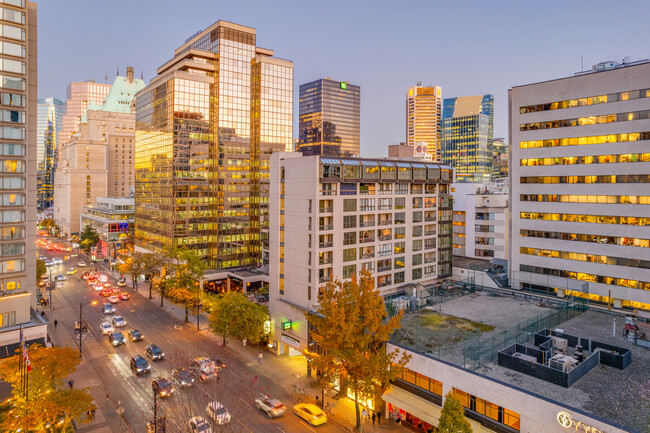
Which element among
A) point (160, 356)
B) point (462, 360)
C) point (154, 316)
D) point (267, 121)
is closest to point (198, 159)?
point (267, 121)

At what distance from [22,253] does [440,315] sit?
61.2m

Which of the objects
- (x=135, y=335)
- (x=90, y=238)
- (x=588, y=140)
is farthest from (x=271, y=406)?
(x=90, y=238)

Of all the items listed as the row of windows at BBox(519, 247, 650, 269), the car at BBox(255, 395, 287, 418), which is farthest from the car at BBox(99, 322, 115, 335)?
the row of windows at BBox(519, 247, 650, 269)

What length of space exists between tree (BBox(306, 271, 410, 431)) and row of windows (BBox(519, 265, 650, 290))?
4206 cm

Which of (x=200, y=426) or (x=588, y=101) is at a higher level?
(x=588, y=101)

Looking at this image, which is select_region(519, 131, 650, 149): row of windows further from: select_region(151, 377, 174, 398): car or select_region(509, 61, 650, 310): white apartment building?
select_region(151, 377, 174, 398): car

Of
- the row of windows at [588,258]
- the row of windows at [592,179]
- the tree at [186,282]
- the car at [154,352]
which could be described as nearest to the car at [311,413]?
the car at [154,352]

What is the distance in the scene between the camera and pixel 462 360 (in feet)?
110

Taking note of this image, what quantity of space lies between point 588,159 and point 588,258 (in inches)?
621

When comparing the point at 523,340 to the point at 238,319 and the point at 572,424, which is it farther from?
the point at 238,319

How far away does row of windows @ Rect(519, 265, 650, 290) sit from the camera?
5701 centimetres

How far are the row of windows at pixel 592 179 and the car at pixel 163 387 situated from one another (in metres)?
63.8

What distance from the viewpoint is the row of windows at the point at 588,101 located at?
56.2 meters

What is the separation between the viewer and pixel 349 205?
57500 mm
